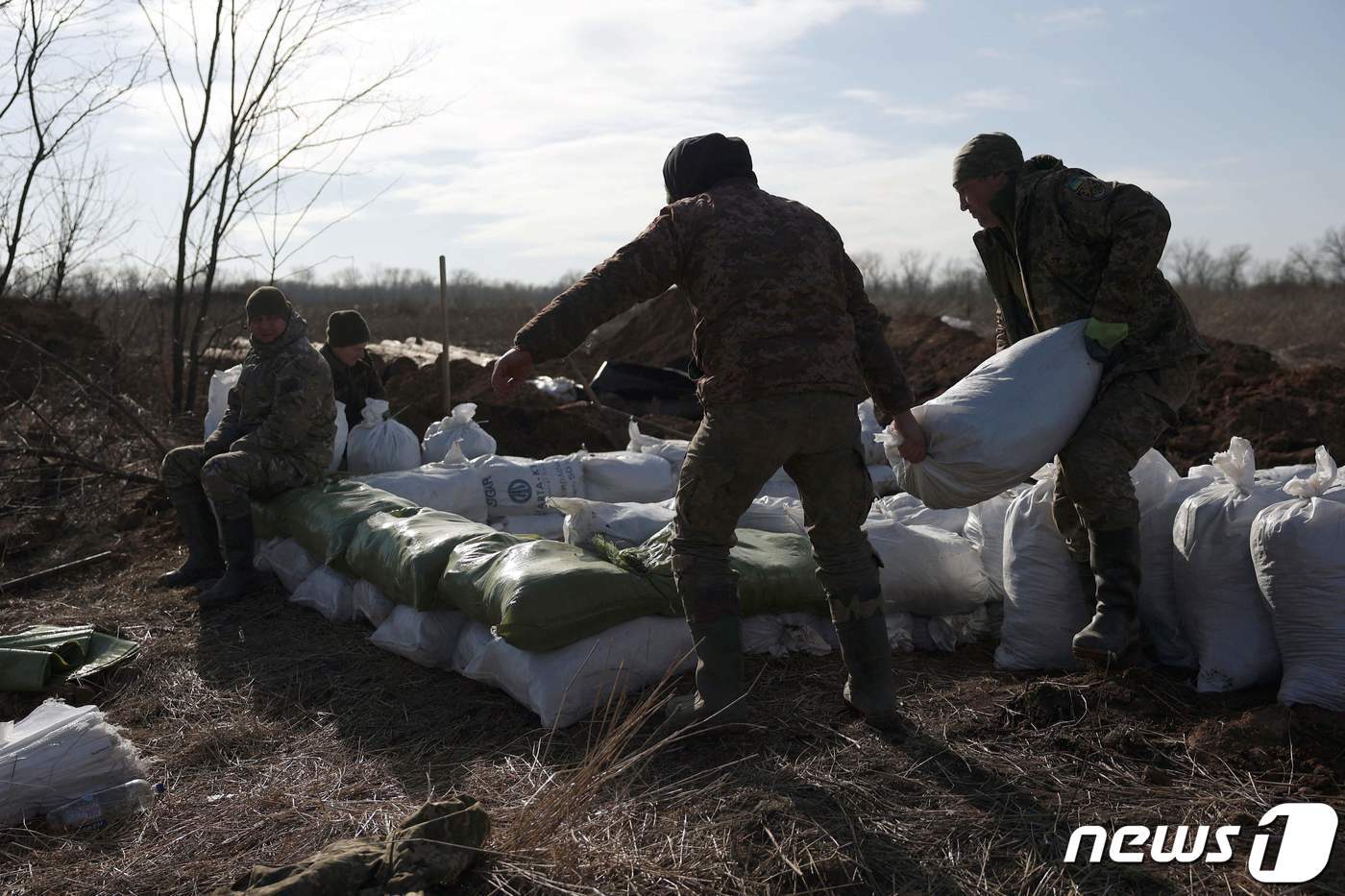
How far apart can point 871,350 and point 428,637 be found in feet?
5.78

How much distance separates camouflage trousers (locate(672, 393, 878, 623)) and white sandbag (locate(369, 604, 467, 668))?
117 centimetres

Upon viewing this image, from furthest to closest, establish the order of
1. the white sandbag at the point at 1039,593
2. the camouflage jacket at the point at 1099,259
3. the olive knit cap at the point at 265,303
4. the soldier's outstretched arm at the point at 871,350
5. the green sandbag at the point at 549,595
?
the olive knit cap at the point at 265,303
the white sandbag at the point at 1039,593
the green sandbag at the point at 549,595
the camouflage jacket at the point at 1099,259
the soldier's outstretched arm at the point at 871,350

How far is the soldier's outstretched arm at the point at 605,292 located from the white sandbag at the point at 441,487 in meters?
2.51

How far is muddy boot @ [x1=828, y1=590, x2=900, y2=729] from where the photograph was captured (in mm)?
2955

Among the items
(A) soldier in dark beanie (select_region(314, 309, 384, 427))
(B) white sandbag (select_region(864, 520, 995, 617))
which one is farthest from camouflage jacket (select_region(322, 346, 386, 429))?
(B) white sandbag (select_region(864, 520, 995, 617))

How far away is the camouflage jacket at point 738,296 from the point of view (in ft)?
9.14

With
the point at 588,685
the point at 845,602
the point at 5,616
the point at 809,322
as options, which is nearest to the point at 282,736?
the point at 588,685

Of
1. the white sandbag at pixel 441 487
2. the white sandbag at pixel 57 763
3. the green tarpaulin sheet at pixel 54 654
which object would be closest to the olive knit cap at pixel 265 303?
the white sandbag at pixel 441 487

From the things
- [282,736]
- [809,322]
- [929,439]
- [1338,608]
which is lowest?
[282,736]

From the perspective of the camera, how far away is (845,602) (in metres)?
2.96

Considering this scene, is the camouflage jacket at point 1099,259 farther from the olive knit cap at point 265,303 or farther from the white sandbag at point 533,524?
the olive knit cap at point 265,303

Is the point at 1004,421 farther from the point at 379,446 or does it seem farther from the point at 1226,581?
the point at 379,446

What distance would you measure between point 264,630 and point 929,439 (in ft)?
8.99

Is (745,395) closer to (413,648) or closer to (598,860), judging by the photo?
(598,860)
